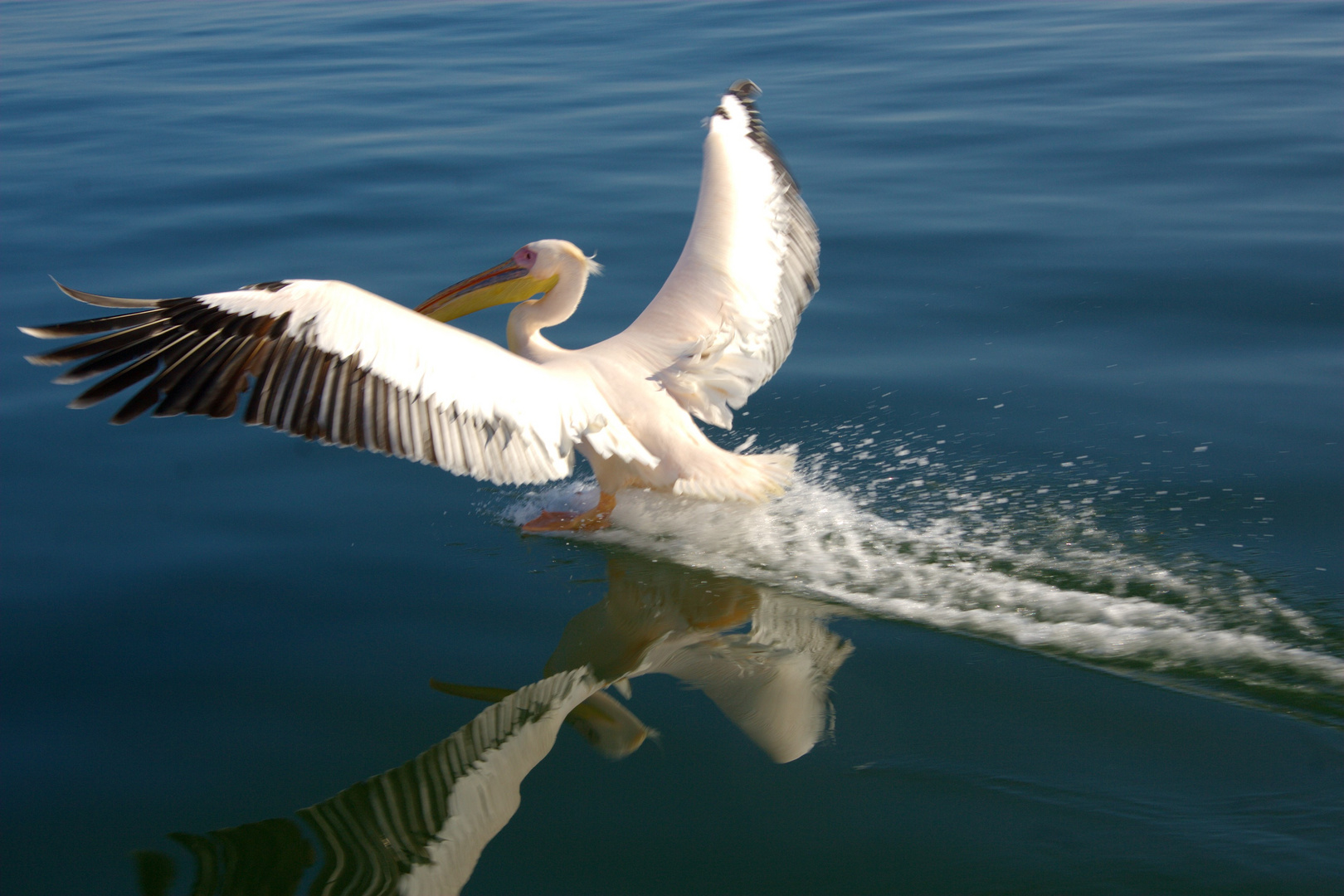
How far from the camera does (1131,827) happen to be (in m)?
2.62

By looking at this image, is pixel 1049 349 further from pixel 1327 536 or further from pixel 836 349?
pixel 1327 536

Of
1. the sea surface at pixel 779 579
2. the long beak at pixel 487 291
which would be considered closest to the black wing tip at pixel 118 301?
the sea surface at pixel 779 579

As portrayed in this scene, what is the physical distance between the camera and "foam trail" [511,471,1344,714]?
10.6ft

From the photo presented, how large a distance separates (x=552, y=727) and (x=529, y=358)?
1.88m

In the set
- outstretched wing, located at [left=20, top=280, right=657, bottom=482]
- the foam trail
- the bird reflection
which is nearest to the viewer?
the bird reflection

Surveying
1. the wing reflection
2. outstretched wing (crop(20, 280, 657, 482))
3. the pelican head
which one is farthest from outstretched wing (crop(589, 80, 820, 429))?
outstretched wing (crop(20, 280, 657, 482))

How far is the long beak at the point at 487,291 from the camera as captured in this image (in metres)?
4.67

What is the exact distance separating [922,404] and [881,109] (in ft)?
18.9

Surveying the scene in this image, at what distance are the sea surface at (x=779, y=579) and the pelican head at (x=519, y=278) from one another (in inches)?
29.2

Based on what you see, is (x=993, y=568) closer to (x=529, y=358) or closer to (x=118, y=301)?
(x=529, y=358)

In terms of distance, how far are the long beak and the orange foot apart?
3.14ft

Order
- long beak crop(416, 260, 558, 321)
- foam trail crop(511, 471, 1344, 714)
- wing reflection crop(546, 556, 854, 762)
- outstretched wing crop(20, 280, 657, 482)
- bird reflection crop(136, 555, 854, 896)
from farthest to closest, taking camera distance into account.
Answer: long beak crop(416, 260, 558, 321), outstretched wing crop(20, 280, 657, 482), foam trail crop(511, 471, 1344, 714), wing reflection crop(546, 556, 854, 762), bird reflection crop(136, 555, 854, 896)

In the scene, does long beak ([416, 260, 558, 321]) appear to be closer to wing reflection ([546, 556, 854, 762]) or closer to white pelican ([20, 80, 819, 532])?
white pelican ([20, 80, 819, 532])

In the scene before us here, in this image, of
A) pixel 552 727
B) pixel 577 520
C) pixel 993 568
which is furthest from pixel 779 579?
pixel 552 727
